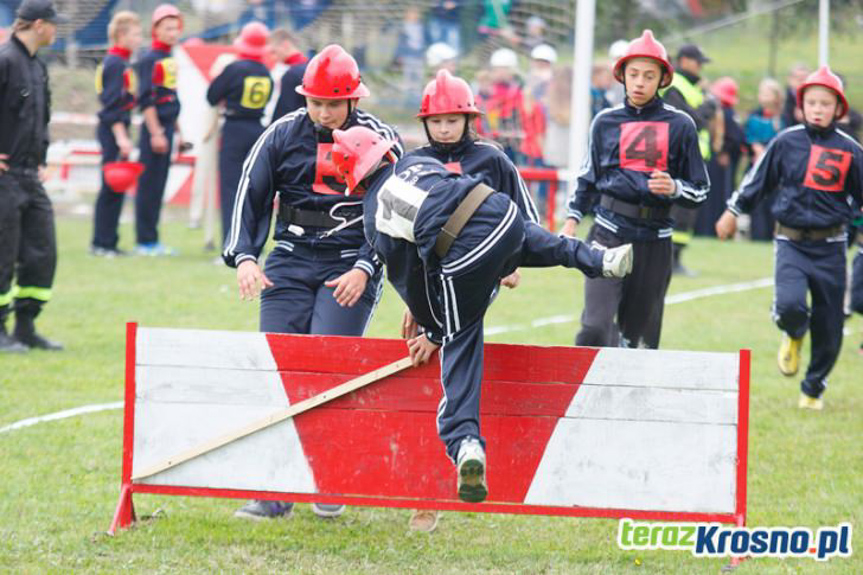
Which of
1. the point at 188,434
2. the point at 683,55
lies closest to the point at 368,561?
the point at 188,434

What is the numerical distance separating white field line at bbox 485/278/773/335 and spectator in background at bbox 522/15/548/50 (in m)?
9.00

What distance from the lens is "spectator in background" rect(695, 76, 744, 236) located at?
2066 centimetres

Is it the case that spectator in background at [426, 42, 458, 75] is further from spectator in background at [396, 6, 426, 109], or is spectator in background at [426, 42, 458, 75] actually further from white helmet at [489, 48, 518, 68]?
white helmet at [489, 48, 518, 68]

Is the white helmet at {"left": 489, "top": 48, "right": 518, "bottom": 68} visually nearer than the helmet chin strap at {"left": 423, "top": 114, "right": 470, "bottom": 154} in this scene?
No

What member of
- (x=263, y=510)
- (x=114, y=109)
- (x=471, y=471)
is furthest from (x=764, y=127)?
(x=471, y=471)

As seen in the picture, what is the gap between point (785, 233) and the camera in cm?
878

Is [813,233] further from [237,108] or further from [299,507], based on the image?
[237,108]

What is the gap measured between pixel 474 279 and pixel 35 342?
5.93 metres

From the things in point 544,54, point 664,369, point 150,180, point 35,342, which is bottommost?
point 35,342

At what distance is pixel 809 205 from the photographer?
8.63 meters

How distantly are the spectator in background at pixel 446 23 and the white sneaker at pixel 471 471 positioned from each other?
1858 centimetres

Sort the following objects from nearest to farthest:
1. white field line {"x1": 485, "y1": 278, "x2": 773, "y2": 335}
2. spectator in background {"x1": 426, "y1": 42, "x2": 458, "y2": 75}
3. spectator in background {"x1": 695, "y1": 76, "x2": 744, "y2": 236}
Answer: white field line {"x1": 485, "y1": 278, "x2": 773, "y2": 335} < spectator in background {"x1": 695, "y1": 76, "x2": 744, "y2": 236} < spectator in background {"x1": 426, "y1": 42, "x2": 458, "y2": 75}

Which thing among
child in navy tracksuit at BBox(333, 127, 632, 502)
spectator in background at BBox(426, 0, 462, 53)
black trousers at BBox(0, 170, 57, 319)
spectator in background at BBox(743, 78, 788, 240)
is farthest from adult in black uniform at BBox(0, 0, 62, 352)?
spectator in background at BBox(426, 0, 462, 53)

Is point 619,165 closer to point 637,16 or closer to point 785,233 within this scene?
point 785,233
